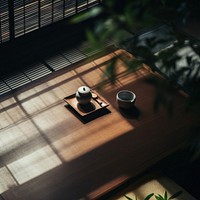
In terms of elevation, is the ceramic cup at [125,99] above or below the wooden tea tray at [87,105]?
below

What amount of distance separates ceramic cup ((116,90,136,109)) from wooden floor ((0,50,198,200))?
84 millimetres

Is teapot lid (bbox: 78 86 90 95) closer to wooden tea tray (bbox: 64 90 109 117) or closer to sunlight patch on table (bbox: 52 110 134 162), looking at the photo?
wooden tea tray (bbox: 64 90 109 117)

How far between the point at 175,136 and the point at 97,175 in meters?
0.85

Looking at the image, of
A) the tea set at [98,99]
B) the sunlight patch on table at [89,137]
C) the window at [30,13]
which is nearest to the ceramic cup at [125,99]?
the tea set at [98,99]

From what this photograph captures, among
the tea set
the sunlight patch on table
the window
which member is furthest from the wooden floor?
the window

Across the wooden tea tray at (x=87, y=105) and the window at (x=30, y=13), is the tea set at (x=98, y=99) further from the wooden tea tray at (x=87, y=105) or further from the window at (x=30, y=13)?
the window at (x=30, y=13)

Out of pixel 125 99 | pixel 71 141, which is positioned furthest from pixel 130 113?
pixel 71 141

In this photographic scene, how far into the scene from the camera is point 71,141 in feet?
16.8

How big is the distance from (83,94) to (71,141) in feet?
1.48

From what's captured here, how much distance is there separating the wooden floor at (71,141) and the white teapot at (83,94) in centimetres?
16

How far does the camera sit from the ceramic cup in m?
5.39

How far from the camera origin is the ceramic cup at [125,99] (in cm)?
539

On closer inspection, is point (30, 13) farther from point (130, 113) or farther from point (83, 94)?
point (130, 113)

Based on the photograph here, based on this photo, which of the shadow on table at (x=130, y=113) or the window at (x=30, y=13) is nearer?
the shadow on table at (x=130, y=113)
